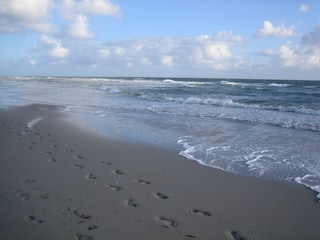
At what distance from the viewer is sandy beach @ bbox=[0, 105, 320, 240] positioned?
3.82 m

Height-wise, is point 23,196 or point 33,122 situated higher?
point 33,122

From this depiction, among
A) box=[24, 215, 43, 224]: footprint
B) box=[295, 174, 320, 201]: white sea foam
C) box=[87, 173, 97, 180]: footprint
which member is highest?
box=[87, 173, 97, 180]: footprint

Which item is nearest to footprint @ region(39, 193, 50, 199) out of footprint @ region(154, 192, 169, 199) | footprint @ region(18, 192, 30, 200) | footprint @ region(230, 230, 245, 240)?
footprint @ region(18, 192, 30, 200)

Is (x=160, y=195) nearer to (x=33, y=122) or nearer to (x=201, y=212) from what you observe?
(x=201, y=212)

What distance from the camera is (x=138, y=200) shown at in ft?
15.5

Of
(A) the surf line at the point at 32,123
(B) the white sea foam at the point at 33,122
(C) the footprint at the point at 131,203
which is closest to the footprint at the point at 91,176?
(C) the footprint at the point at 131,203

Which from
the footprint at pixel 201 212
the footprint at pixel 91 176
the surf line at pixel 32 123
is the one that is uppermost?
the surf line at pixel 32 123

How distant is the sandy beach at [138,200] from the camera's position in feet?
12.5

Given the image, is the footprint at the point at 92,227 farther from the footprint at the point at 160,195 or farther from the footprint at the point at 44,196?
the footprint at the point at 160,195

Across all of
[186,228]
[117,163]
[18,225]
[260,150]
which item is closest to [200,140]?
[260,150]

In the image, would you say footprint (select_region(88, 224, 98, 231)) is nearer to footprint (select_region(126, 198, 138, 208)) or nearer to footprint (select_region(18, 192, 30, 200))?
footprint (select_region(126, 198, 138, 208))

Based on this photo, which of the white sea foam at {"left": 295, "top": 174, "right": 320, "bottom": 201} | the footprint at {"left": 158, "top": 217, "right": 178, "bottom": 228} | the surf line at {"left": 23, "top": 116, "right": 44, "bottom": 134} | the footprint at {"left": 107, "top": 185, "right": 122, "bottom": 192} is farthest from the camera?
the surf line at {"left": 23, "top": 116, "right": 44, "bottom": 134}

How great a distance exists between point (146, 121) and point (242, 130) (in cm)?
427

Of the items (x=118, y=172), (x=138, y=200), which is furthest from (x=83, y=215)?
(x=118, y=172)
